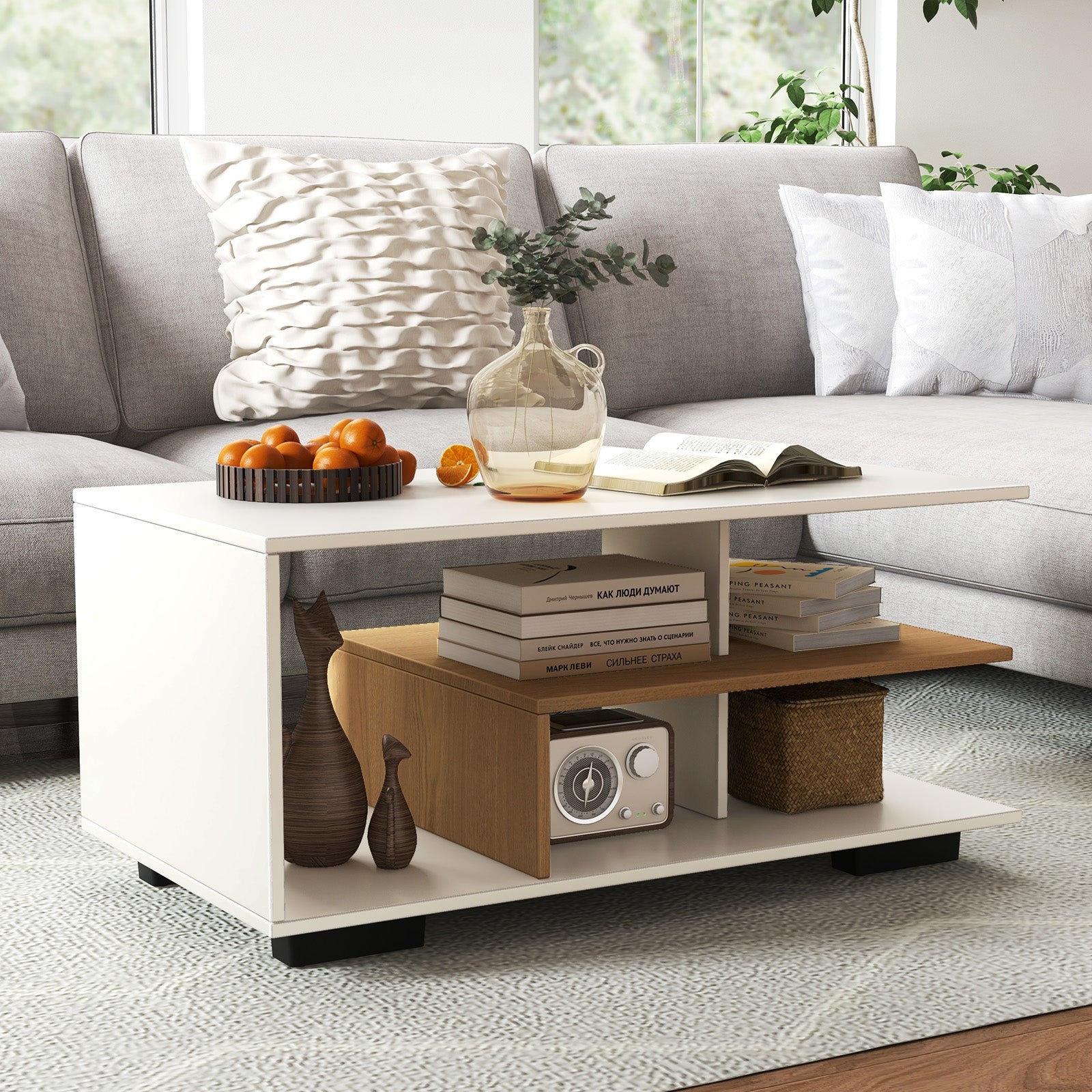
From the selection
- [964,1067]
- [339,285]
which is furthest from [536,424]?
[339,285]

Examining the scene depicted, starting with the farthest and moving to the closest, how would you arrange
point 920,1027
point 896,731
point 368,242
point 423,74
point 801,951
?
1. point 423,74
2. point 368,242
3. point 896,731
4. point 801,951
5. point 920,1027

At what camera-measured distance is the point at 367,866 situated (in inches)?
64.6

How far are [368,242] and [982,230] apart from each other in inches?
49.9

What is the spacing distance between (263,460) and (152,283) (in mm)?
1320

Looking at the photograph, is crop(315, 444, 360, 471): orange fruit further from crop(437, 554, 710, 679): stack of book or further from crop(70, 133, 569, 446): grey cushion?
crop(70, 133, 569, 446): grey cushion

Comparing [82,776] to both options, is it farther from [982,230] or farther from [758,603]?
[982,230]

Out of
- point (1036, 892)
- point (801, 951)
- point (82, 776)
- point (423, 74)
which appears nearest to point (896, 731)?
point (1036, 892)

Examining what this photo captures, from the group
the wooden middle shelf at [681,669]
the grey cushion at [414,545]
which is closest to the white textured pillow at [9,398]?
the grey cushion at [414,545]

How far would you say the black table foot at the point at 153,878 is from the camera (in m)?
1.80

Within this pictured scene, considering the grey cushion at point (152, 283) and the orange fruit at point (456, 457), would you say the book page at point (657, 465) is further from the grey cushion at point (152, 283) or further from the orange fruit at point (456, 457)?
the grey cushion at point (152, 283)

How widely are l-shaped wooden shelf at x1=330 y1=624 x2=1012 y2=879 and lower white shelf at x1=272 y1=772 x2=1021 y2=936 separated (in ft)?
0.13

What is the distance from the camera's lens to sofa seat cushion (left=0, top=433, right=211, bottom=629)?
2117 millimetres

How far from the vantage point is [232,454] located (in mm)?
1697

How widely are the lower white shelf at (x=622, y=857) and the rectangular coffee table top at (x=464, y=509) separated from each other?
1.14 feet
